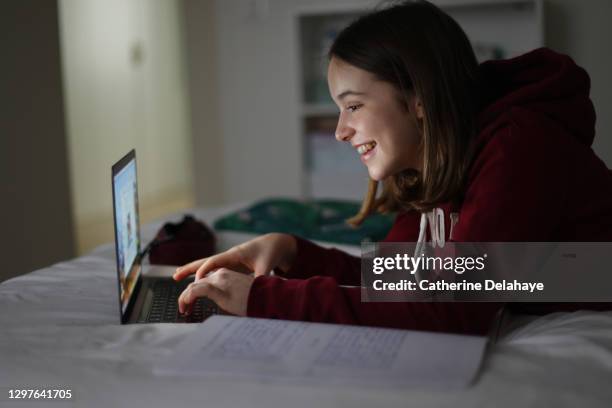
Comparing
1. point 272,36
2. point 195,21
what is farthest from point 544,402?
point 195,21

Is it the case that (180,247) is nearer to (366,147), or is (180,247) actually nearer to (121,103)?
(366,147)

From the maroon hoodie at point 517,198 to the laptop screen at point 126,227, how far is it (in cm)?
25

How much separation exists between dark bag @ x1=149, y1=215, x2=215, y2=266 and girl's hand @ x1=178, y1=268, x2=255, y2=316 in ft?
1.73

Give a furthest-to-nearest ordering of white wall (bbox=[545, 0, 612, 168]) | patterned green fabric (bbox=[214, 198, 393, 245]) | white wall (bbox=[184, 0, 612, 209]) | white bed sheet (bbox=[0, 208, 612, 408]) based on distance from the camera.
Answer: white wall (bbox=[184, 0, 612, 209]) < white wall (bbox=[545, 0, 612, 168]) < patterned green fabric (bbox=[214, 198, 393, 245]) < white bed sheet (bbox=[0, 208, 612, 408])

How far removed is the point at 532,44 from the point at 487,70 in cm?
207

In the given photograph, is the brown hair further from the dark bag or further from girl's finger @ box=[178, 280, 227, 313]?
the dark bag

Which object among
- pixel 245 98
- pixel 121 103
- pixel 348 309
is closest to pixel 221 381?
pixel 348 309

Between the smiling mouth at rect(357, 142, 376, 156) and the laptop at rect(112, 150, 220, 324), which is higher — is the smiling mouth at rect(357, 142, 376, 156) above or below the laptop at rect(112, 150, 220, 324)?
above

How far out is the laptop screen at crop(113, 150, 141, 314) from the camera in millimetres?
1045

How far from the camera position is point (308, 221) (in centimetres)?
192

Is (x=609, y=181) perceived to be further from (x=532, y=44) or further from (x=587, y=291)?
(x=532, y=44)

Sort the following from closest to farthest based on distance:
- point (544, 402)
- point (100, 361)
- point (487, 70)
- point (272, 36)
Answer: point (544, 402)
point (100, 361)
point (487, 70)
point (272, 36)

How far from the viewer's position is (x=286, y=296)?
0.92 m

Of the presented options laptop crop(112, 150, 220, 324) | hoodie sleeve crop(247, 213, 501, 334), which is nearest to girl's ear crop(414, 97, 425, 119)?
hoodie sleeve crop(247, 213, 501, 334)
